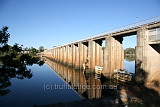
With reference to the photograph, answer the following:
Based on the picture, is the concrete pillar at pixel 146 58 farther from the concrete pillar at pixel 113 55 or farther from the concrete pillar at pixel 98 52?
the concrete pillar at pixel 98 52

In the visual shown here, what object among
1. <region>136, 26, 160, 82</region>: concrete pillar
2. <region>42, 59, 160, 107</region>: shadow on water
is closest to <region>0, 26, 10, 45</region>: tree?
<region>42, 59, 160, 107</region>: shadow on water

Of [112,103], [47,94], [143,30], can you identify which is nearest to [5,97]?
[47,94]

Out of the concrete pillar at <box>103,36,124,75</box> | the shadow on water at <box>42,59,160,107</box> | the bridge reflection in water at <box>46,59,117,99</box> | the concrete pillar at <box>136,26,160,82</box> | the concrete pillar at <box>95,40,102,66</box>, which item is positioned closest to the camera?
the shadow on water at <box>42,59,160,107</box>

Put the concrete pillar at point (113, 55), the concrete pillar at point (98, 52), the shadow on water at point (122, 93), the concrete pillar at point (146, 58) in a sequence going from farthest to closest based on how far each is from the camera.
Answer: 1. the concrete pillar at point (98, 52)
2. the concrete pillar at point (113, 55)
3. the concrete pillar at point (146, 58)
4. the shadow on water at point (122, 93)

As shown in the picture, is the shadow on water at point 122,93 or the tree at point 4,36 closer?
the shadow on water at point 122,93

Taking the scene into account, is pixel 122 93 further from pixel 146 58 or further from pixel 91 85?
pixel 91 85

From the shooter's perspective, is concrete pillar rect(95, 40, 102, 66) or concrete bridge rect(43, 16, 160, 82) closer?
concrete bridge rect(43, 16, 160, 82)

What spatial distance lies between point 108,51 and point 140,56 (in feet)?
23.4

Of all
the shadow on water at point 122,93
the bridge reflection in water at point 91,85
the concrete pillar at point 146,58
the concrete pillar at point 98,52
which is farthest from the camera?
the concrete pillar at point 98,52

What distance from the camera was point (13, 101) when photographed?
1219cm

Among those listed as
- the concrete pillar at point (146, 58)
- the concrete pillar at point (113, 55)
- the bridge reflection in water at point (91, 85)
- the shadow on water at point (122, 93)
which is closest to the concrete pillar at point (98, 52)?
the shadow on water at point (122, 93)

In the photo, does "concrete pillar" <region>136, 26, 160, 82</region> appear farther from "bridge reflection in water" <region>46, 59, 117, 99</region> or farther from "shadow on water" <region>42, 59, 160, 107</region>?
"bridge reflection in water" <region>46, 59, 117, 99</region>

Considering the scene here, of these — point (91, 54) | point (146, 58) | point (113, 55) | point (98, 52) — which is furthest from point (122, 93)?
point (91, 54)

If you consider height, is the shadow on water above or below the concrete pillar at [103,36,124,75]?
below
